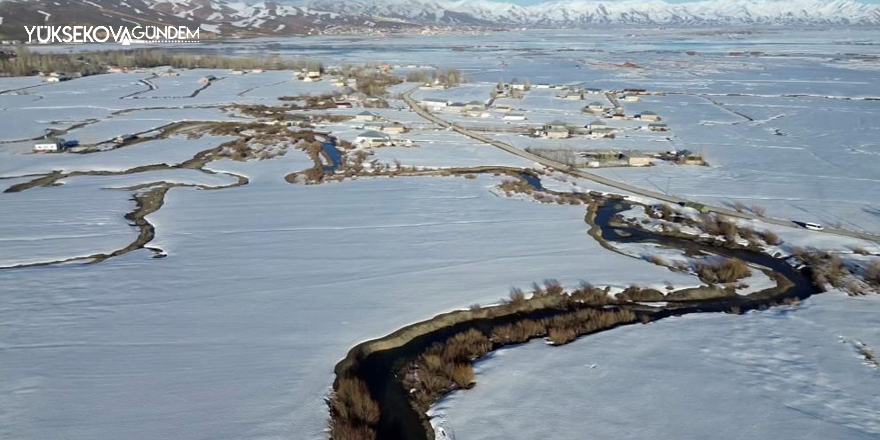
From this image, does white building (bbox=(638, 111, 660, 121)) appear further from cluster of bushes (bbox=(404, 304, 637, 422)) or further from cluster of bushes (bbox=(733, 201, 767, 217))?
cluster of bushes (bbox=(404, 304, 637, 422))

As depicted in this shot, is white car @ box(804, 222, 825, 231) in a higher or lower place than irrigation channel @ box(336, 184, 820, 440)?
higher

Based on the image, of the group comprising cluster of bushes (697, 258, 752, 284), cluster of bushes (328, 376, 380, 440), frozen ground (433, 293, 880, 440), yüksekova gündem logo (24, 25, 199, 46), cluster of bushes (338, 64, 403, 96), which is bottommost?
cluster of bushes (328, 376, 380, 440)

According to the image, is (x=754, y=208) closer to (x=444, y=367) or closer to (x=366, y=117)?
(x=444, y=367)

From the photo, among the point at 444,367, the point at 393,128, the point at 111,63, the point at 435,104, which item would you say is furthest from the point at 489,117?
the point at 111,63

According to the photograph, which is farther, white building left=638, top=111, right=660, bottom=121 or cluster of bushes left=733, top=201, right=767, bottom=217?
white building left=638, top=111, right=660, bottom=121

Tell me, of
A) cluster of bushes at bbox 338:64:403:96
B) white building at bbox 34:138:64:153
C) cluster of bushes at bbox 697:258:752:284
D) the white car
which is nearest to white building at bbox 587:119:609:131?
the white car

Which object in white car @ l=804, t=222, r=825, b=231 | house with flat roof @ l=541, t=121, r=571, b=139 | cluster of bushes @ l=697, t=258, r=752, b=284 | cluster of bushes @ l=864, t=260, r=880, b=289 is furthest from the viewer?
house with flat roof @ l=541, t=121, r=571, b=139

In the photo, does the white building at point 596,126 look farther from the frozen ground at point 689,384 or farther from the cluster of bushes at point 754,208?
the frozen ground at point 689,384
